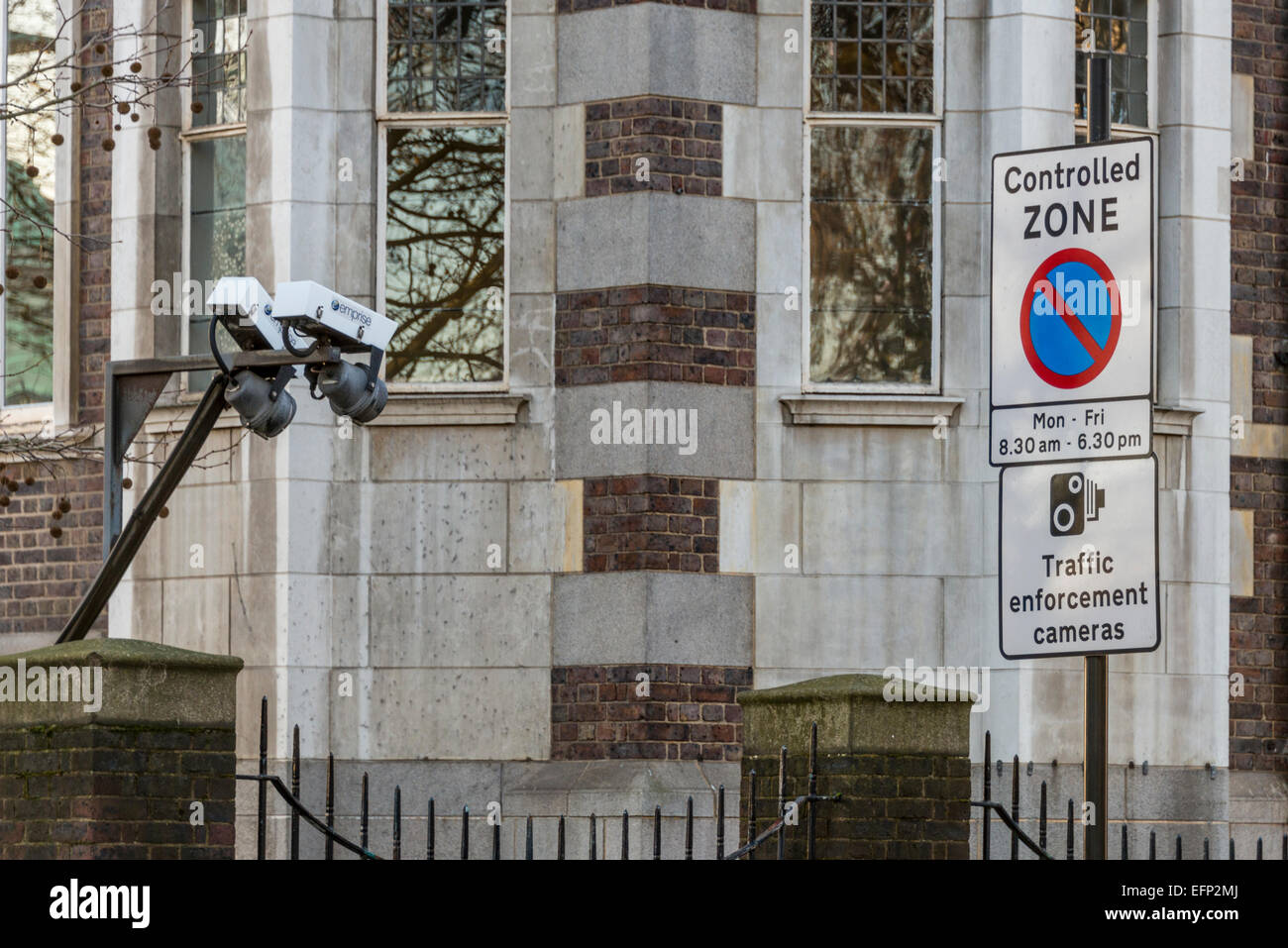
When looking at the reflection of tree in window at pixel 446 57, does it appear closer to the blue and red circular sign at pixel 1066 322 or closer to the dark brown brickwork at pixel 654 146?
the dark brown brickwork at pixel 654 146

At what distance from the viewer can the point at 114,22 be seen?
15.7 m

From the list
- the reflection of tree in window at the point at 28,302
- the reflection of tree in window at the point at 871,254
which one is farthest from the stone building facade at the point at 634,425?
the reflection of tree in window at the point at 28,302

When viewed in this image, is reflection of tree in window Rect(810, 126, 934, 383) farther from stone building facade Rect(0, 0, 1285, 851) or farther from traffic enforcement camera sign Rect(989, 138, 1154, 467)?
traffic enforcement camera sign Rect(989, 138, 1154, 467)

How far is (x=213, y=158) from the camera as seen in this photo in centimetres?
1529

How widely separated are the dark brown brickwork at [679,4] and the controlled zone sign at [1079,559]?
298 inches

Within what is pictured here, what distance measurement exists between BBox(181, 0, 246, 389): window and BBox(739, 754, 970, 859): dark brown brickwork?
689cm

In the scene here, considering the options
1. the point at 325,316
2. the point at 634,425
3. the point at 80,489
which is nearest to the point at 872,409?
the point at 634,425

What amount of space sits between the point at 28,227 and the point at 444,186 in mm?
3941

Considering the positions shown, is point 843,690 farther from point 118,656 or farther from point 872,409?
point 872,409

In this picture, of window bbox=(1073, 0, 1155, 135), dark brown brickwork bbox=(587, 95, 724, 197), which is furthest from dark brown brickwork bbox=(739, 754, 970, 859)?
window bbox=(1073, 0, 1155, 135)

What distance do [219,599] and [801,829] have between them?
5747mm

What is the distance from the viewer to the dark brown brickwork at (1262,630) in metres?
15.6

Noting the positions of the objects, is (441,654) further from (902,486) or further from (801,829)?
(801,829)
